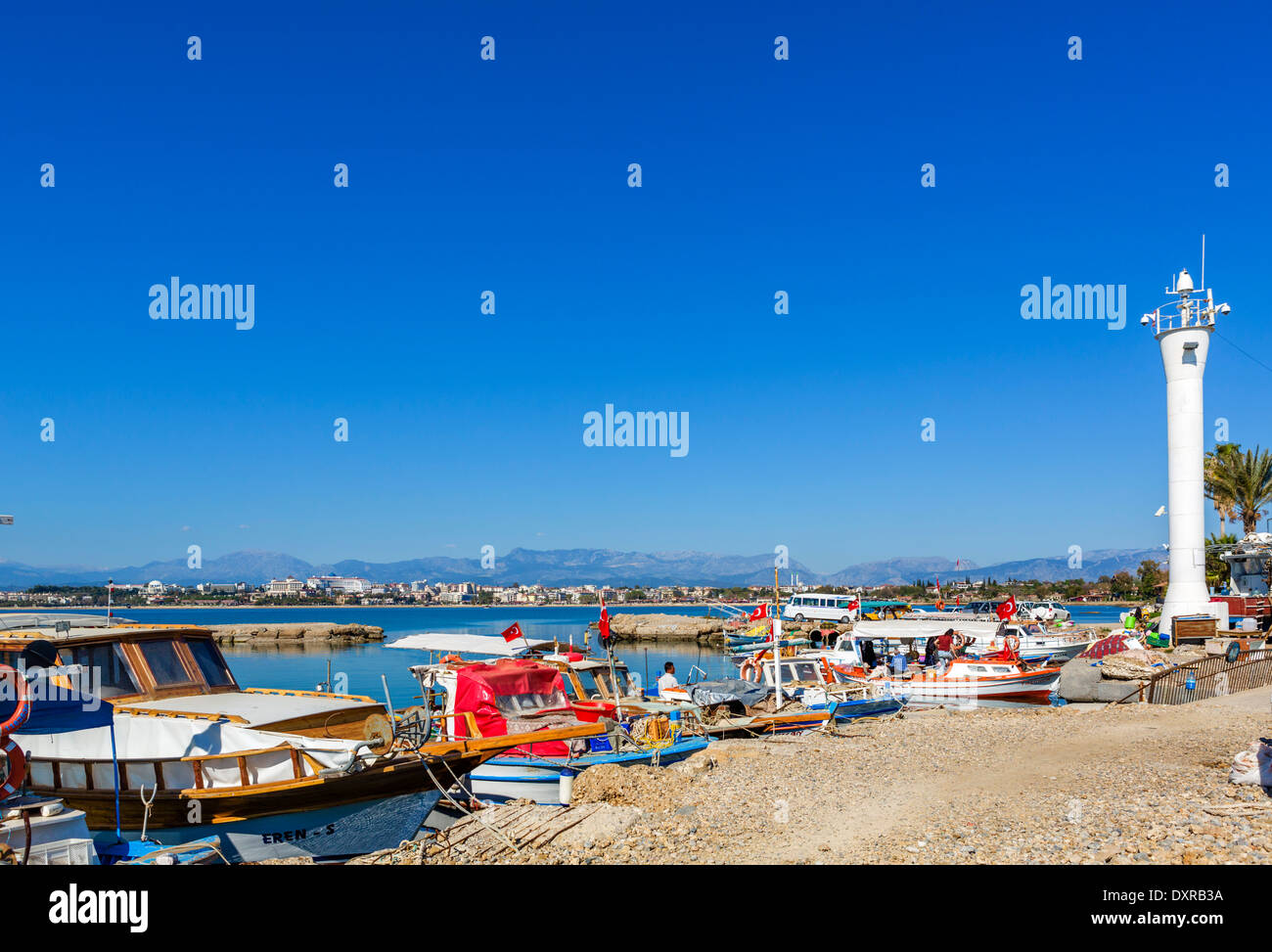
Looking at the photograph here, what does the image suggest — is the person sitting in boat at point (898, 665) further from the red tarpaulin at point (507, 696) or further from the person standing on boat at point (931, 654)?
the red tarpaulin at point (507, 696)

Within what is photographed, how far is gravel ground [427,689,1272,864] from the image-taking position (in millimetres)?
11414

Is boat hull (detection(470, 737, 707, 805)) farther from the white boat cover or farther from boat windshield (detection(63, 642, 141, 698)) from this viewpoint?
boat windshield (detection(63, 642, 141, 698))

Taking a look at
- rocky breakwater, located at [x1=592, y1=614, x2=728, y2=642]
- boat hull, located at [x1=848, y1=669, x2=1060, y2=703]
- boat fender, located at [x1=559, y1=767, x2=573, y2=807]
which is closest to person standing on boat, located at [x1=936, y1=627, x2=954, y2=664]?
boat hull, located at [x1=848, y1=669, x2=1060, y2=703]

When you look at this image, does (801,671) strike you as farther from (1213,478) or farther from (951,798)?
(1213,478)

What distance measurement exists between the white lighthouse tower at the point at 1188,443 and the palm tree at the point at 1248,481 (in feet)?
46.0

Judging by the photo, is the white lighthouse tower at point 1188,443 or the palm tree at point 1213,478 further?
the palm tree at point 1213,478

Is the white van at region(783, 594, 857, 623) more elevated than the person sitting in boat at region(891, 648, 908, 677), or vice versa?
the person sitting in boat at region(891, 648, 908, 677)

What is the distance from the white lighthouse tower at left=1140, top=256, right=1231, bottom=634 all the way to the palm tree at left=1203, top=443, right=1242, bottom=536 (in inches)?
610

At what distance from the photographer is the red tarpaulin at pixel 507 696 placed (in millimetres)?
17891

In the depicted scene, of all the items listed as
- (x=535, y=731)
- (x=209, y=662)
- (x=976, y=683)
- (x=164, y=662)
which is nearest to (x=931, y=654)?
(x=976, y=683)

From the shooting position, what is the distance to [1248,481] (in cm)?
5741

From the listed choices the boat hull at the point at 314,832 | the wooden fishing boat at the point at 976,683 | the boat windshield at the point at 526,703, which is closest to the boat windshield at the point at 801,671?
the wooden fishing boat at the point at 976,683
